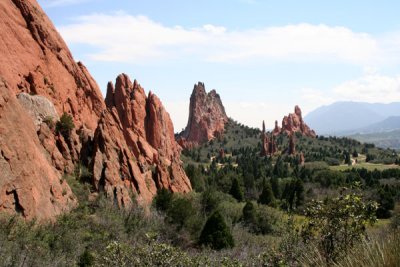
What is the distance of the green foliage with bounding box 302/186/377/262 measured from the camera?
10.5 m

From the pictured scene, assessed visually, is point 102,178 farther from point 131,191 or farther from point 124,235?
point 124,235

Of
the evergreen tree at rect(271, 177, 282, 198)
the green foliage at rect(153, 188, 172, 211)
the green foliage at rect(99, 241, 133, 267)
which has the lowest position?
the evergreen tree at rect(271, 177, 282, 198)

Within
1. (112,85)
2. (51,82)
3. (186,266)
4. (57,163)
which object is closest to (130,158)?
(57,163)

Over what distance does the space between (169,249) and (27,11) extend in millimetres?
45662

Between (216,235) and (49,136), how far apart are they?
755 inches

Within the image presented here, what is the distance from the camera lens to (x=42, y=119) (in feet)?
140

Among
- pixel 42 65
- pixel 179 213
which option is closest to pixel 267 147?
pixel 179 213

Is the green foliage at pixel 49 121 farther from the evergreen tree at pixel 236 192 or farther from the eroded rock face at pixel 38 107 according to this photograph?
the evergreen tree at pixel 236 192

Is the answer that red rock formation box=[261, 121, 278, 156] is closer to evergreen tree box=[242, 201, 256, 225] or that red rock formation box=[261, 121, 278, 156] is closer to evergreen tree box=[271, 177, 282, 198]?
evergreen tree box=[271, 177, 282, 198]

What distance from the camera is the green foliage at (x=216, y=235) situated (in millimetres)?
41544

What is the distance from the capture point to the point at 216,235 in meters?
42.0

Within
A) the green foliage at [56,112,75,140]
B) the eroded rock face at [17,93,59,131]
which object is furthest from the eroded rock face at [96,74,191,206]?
the eroded rock face at [17,93,59,131]

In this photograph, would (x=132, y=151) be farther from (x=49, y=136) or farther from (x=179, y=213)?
(x=49, y=136)

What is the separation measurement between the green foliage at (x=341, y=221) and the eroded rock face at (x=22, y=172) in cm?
2310
